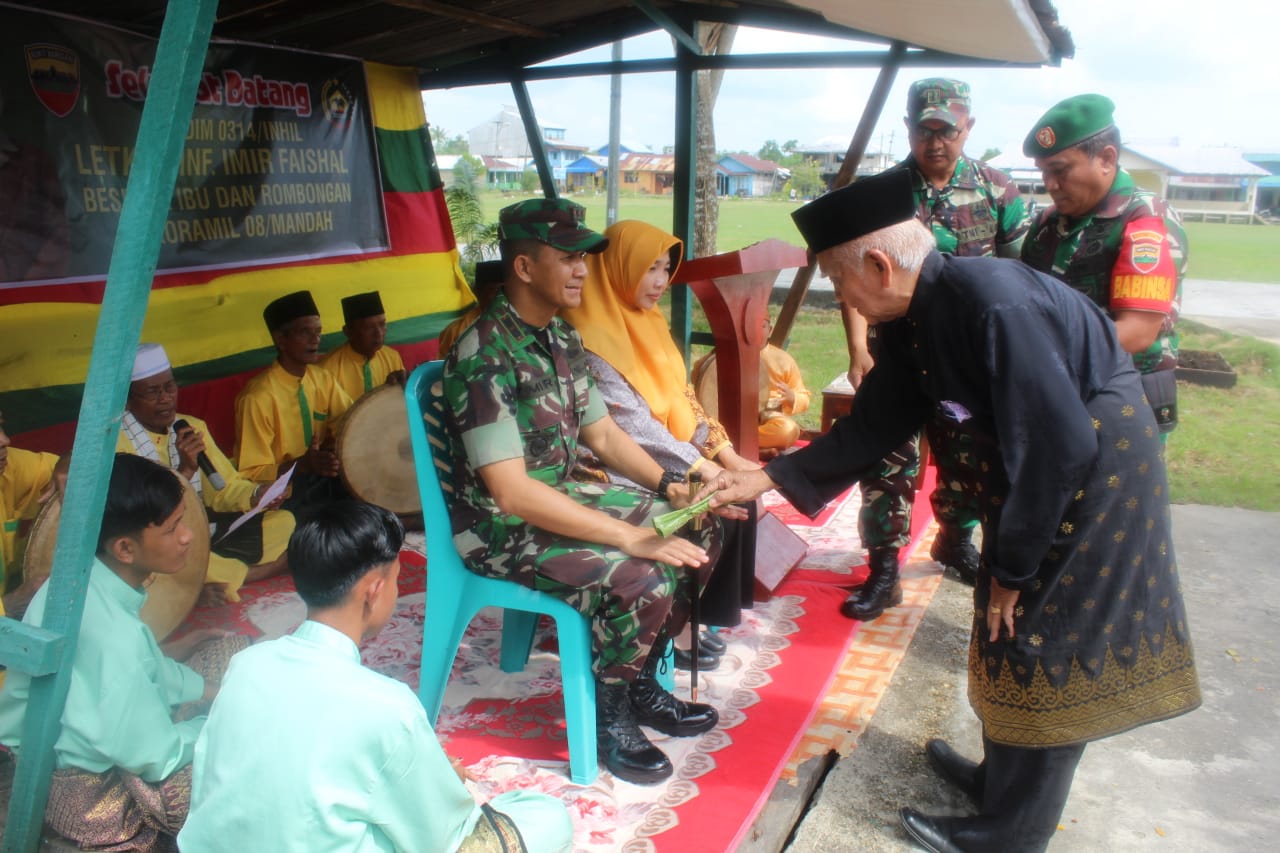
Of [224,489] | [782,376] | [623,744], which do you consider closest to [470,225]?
[782,376]

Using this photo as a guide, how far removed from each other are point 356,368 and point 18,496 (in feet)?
6.15

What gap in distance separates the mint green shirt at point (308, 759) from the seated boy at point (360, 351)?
3228 millimetres

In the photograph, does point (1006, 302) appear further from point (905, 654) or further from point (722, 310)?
point (905, 654)

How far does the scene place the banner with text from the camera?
144 inches

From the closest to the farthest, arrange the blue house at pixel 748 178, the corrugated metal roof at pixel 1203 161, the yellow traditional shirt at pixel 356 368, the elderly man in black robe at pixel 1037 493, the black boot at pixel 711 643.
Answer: the elderly man in black robe at pixel 1037 493 < the black boot at pixel 711 643 < the yellow traditional shirt at pixel 356 368 < the corrugated metal roof at pixel 1203 161 < the blue house at pixel 748 178

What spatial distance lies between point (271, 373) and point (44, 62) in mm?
1542

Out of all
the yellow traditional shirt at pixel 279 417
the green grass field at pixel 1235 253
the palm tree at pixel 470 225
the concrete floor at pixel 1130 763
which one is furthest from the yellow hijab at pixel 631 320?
the green grass field at pixel 1235 253

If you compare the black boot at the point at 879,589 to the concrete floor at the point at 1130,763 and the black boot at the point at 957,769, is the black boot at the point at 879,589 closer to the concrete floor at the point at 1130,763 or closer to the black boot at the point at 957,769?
the concrete floor at the point at 1130,763

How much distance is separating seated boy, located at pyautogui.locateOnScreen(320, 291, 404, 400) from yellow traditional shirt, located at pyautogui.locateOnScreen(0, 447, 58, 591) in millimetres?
1593

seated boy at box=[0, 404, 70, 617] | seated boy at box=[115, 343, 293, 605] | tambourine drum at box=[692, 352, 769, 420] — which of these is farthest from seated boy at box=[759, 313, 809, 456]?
seated boy at box=[0, 404, 70, 617]

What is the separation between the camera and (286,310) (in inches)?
179

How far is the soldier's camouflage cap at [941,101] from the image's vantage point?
12.1ft

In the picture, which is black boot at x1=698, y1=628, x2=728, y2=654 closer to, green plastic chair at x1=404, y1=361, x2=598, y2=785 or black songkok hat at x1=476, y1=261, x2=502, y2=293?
green plastic chair at x1=404, y1=361, x2=598, y2=785

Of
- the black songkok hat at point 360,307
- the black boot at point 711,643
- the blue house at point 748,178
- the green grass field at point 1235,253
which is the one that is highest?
the blue house at point 748,178
